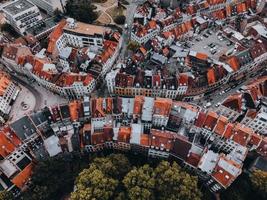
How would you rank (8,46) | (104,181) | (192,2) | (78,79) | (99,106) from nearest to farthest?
(104,181) → (99,106) → (78,79) → (8,46) → (192,2)

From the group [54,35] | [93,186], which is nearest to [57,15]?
[54,35]

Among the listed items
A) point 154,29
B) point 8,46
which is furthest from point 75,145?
point 154,29

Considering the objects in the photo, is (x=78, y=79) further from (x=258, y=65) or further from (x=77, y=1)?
(x=258, y=65)

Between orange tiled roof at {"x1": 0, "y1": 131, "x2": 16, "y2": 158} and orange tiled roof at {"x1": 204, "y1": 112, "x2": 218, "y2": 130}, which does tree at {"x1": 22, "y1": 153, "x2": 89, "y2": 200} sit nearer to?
orange tiled roof at {"x1": 0, "y1": 131, "x2": 16, "y2": 158}

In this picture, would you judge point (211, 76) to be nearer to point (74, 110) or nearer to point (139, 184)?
point (139, 184)

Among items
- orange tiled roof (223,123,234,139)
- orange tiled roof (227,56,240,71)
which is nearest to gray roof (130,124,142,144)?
orange tiled roof (223,123,234,139)

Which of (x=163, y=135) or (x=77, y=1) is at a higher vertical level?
(x=77, y=1)
